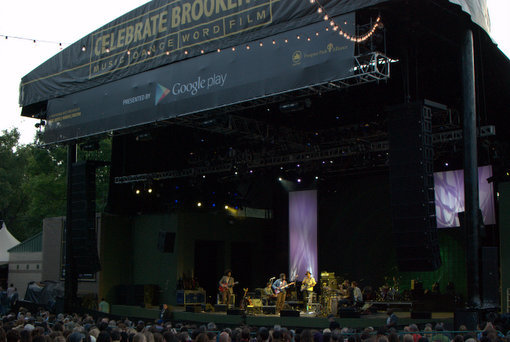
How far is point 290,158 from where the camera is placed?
64.7ft

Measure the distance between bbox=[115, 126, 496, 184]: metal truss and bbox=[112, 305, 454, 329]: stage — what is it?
456 cm

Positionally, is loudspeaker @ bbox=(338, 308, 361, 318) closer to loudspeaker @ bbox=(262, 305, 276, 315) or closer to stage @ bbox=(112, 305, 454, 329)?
stage @ bbox=(112, 305, 454, 329)

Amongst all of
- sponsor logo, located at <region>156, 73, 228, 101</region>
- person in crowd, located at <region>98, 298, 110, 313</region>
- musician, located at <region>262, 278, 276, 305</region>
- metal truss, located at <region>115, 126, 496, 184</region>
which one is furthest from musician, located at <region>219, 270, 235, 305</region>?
sponsor logo, located at <region>156, 73, 228, 101</region>

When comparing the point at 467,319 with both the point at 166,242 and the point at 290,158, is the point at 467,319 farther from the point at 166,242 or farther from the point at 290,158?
the point at 166,242

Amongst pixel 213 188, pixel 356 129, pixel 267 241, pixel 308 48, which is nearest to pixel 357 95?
pixel 356 129

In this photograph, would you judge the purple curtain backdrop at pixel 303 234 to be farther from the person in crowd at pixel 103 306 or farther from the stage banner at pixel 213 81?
the stage banner at pixel 213 81

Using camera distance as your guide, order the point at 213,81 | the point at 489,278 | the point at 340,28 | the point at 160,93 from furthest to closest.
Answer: the point at 160,93 < the point at 213,81 < the point at 340,28 < the point at 489,278

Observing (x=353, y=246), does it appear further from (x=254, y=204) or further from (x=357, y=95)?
(x=357, y=95)

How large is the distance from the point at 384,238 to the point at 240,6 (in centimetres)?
1143

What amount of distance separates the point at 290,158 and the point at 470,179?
27.5ft

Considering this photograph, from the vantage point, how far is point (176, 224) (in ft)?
76.4

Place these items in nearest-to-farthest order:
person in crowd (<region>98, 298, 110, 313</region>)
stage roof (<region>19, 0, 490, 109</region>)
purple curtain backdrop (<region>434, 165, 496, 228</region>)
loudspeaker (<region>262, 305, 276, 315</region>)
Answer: stage roof (<region>19, 0, 490, 109</region>) < loudspeaker (<region>262, 305, 276, 315</region>) < purple curtain backdrop (<region>434, 165, 496, 228</region>) < person in crowd (<region>98, 298, 110, 313</region>)

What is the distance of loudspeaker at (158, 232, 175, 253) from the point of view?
23.1 metres

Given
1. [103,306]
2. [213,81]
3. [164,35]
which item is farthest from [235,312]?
[164,35]
